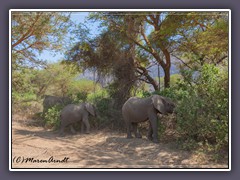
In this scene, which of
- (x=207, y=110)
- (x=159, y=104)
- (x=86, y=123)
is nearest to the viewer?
(x=207, y=110)

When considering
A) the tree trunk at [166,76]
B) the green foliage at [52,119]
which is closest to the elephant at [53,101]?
the green foliage at [52,119]

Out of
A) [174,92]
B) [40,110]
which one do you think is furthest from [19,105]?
[174,92]

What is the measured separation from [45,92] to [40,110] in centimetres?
102

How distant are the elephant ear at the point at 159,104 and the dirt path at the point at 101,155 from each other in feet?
2.77

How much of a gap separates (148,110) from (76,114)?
265 centimetres

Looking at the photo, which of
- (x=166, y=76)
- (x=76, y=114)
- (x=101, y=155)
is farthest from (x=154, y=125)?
(x=166, y=76)

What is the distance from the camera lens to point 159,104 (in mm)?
7512

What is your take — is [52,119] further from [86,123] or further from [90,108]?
[90,108]

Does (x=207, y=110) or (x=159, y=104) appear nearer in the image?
(x=207, y=110)

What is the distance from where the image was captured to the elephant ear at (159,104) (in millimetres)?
7479

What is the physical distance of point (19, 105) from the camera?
706 cm

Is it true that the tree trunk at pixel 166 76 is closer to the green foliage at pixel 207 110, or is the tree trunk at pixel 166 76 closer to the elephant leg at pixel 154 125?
the elephant leg at pixel 154 125

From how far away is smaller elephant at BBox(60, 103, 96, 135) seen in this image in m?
9.27
